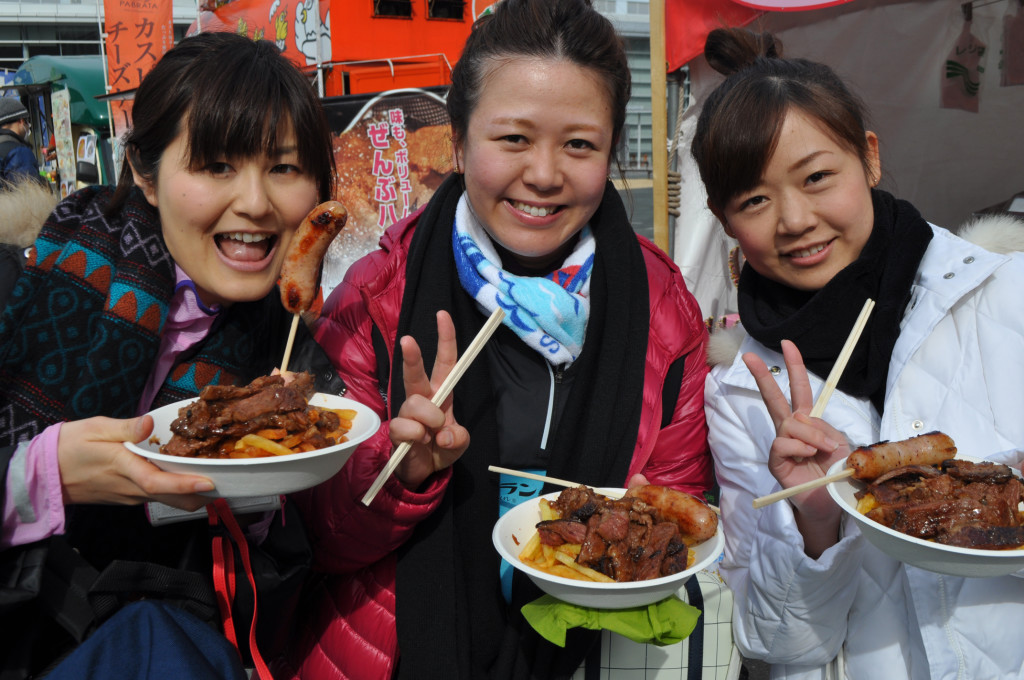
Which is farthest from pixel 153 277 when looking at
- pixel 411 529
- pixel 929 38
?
pixel 929 38

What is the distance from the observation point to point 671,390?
9.30 ft

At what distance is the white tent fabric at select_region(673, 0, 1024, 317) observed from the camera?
5418 mm

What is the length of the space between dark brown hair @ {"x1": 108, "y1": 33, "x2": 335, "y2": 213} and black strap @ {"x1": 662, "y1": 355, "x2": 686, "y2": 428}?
5.15ft

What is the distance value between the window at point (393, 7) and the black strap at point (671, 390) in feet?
34.6

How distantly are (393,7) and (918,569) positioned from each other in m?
12.0

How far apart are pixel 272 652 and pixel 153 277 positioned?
136cm

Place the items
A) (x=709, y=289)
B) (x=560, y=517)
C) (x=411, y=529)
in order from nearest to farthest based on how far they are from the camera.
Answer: (x=560, y=517), (x=411, y=529), (x=709, y=289)

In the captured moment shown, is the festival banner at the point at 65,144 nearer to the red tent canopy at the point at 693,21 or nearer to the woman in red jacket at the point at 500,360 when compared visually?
the red tent canopy at the point at 693,21

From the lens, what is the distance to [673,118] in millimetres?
5477

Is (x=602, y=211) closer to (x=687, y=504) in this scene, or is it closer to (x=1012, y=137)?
(x=687, y=504)

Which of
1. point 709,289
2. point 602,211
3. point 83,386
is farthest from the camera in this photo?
point 709,289

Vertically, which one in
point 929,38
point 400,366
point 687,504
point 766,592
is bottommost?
point 766,592

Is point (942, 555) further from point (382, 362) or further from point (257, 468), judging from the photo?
point (382, 362)

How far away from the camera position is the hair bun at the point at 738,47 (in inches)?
128
